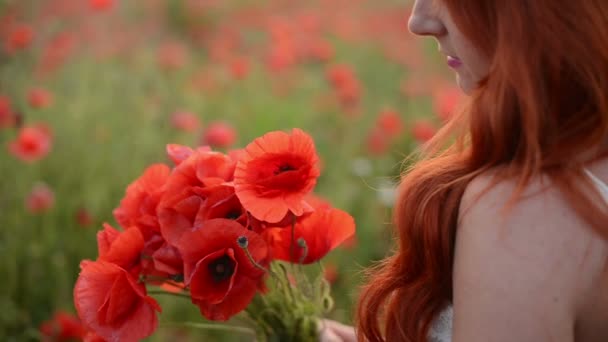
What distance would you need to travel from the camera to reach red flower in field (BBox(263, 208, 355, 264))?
1.18 m

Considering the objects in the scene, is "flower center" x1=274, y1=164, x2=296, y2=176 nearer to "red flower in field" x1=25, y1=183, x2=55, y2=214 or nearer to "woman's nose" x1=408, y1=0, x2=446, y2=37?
"woman's nose" x1=408, y1=0, x2=446, y2=37

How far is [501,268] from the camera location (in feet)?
2.96

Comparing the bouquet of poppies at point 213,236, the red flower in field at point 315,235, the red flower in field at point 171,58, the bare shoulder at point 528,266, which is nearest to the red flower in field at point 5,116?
the red flower in field at point 171,58

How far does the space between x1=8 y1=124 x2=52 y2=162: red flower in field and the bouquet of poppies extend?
1.51 meters

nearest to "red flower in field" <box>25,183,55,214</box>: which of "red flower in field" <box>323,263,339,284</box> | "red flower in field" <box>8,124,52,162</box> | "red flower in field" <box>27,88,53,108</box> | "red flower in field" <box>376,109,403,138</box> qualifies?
"red flower in field" <box>8,124,52,162</box>

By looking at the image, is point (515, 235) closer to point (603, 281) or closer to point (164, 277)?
point (603, 281)

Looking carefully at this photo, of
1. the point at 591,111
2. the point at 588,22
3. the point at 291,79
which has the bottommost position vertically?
the point at 291,79

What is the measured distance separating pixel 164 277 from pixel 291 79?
2.57m

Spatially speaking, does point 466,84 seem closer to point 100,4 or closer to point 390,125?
point 390,125

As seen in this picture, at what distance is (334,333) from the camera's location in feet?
4.22

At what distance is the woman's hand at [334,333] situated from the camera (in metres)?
1.25

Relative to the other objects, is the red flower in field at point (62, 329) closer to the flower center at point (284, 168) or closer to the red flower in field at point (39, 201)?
the red flower in field at point (39, 201)

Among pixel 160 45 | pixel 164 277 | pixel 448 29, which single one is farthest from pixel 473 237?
pixel 160 45

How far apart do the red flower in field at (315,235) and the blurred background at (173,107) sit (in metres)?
0.67
